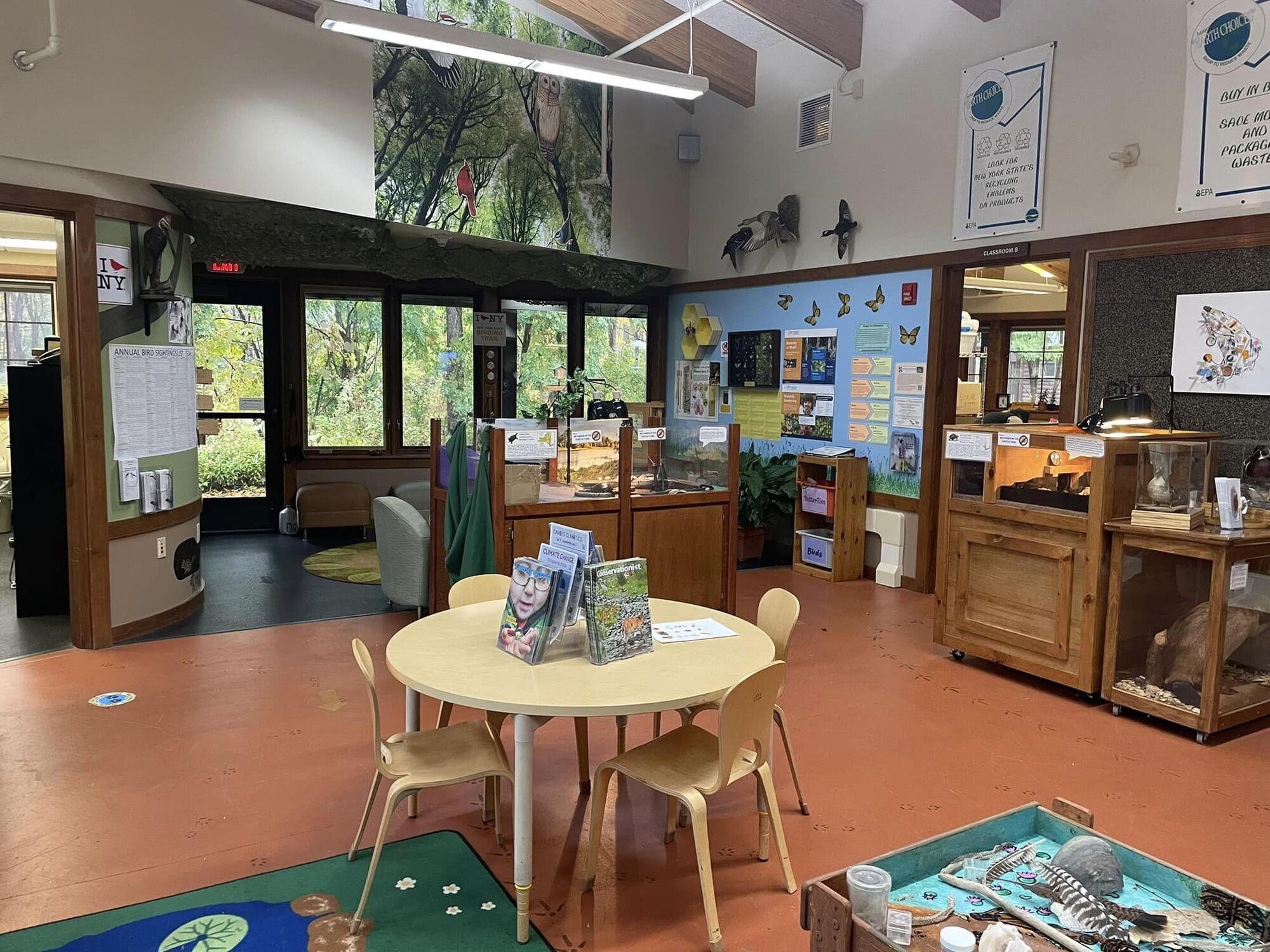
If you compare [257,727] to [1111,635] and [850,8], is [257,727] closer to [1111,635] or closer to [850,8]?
[1111,635]

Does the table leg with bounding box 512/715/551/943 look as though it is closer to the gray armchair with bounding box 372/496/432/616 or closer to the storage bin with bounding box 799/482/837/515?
the gray armchair with bounding box 372/496/432/616

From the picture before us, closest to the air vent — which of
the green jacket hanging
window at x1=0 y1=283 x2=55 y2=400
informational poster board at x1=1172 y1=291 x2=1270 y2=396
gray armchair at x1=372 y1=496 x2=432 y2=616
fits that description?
informational poster board at x1=1172 y1=291 x2=1270 y2=396

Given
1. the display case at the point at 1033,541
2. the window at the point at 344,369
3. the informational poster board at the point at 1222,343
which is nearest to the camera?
the display case at the point at 1033,541

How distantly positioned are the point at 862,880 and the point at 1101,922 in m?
0.59

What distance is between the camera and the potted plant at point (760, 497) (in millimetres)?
7531

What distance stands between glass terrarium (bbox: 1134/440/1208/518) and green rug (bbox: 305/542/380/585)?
4858mm

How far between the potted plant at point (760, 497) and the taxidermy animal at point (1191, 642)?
348 cm

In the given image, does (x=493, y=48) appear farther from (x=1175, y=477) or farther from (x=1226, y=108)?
(x=1175, y=477)

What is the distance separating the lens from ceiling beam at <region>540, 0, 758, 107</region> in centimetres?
655

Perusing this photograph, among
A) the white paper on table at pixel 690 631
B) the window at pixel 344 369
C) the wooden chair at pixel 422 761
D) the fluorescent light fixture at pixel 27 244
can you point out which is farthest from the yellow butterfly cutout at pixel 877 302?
the fluorescent light fixture at pixel 27 244

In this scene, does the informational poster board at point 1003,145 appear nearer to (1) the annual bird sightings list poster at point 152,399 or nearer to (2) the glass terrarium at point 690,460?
(2) the glass terrarium at point 690,460

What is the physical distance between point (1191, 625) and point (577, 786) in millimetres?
2950

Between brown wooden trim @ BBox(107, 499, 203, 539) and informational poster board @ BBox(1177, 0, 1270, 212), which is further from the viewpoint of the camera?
brown wooden trim @ BBox(107, 499, 203, 539)

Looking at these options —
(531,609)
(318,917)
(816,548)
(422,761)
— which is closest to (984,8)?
(816,548)
